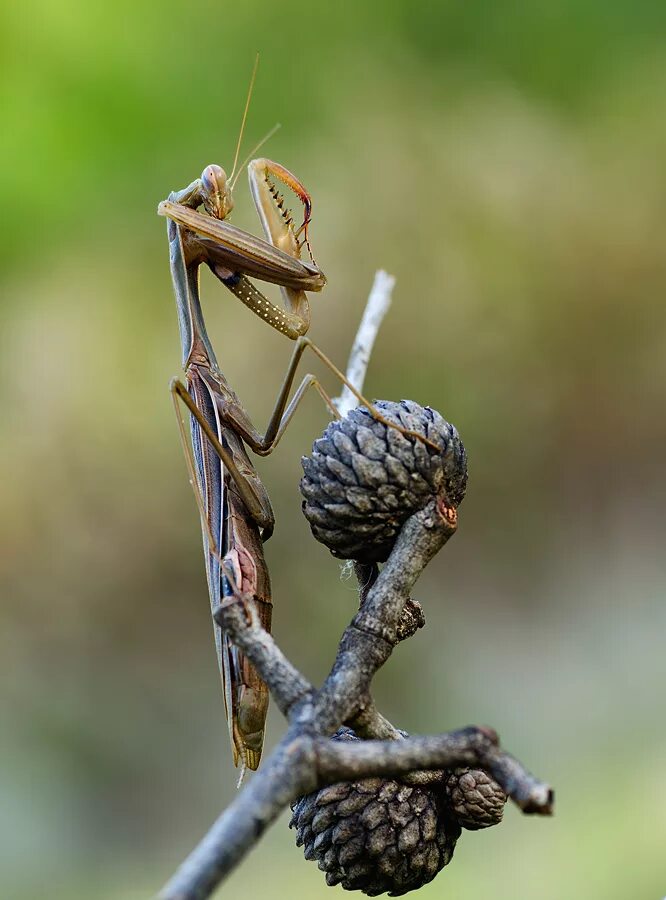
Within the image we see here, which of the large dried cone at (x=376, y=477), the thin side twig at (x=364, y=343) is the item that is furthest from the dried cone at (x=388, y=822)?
the thin side twig at (x=364, y=343)

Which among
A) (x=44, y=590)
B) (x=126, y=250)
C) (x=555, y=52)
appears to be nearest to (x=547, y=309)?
(x=555, y=52)

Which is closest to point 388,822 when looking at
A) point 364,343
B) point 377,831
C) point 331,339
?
point 377,831

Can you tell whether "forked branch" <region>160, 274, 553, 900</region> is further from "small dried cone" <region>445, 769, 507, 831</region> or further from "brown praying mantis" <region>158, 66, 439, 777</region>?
"brown praying mantis" <region>158, 66, 439, 777</region>

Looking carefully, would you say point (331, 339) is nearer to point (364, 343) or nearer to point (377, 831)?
point (364, 343)

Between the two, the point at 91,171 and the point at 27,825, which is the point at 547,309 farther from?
the point at 27,825

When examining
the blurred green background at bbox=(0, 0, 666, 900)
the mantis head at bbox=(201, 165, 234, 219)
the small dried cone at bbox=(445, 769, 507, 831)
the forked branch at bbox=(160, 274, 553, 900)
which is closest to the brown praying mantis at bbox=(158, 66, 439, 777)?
the mantis head at bbox=(201, 165, 234, 219)

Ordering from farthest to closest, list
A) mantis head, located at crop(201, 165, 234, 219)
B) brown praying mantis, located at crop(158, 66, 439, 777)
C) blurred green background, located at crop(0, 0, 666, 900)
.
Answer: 1. blurred green background, located at crop(0, 0, 666, 900)
2. mantis head, located at crop(201, 165, 234, 219)
3. brown praying mantis, located at crop(158, 66, 439, 777)

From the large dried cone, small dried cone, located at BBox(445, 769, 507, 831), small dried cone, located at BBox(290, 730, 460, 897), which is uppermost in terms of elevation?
the large dried cone
